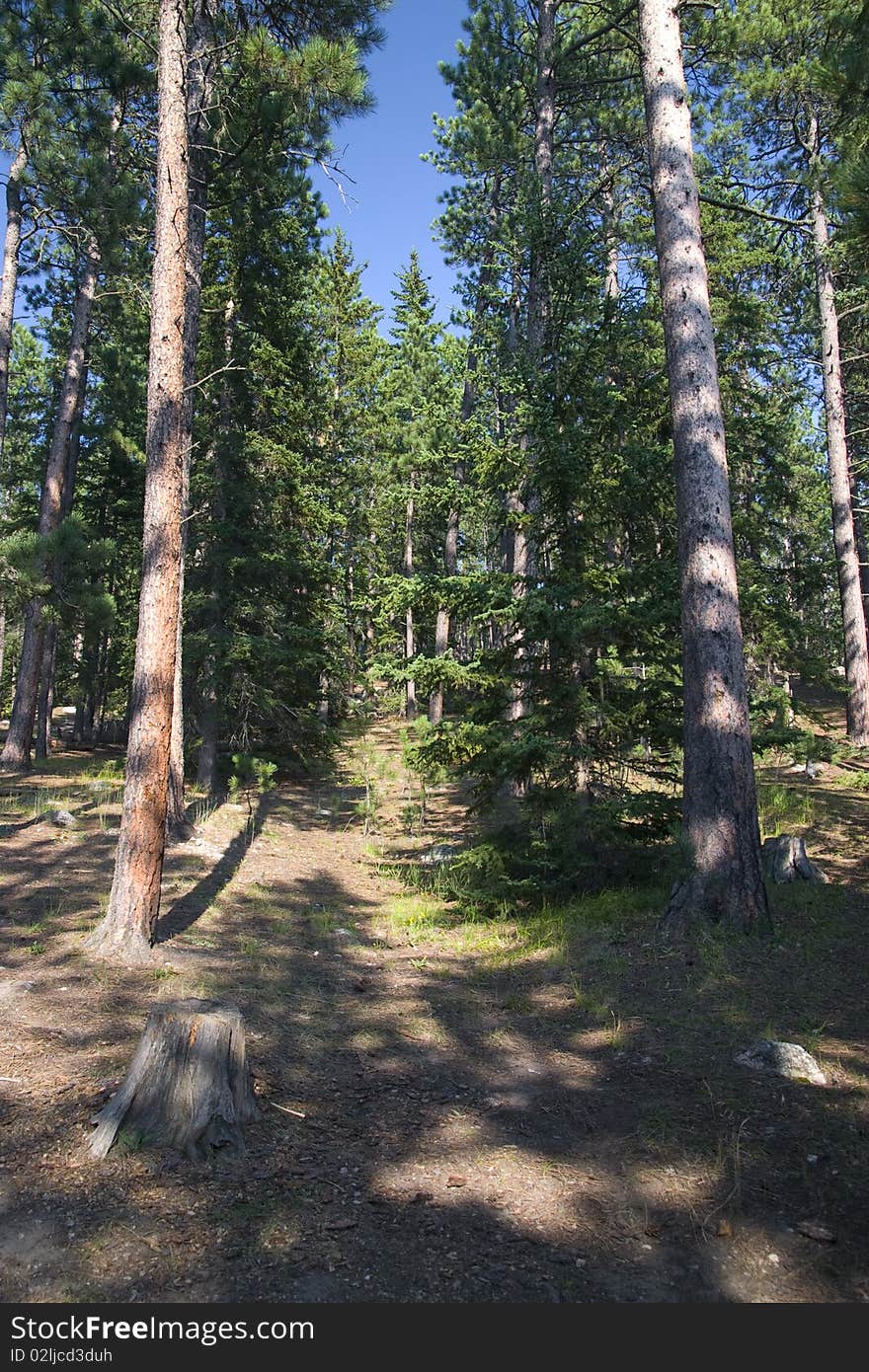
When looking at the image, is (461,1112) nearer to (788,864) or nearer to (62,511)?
(788,864)

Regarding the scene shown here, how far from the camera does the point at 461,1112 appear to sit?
4.41 m

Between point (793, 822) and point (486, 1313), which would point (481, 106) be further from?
point (486, 1313)

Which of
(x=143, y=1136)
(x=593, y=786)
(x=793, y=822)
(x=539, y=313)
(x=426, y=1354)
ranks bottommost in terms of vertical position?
(x=426, y=1354)

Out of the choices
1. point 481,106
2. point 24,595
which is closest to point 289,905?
point 24,595

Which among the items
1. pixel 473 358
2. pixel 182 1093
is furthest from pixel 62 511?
pixel 182 1093

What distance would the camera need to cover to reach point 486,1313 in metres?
2.79

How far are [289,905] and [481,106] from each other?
17301 mm

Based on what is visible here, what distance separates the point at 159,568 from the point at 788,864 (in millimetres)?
7028

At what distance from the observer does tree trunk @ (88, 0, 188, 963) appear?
6.59 metres

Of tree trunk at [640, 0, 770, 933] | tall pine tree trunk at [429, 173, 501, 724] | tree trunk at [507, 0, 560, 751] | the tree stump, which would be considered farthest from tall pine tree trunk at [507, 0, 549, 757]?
the tree stump

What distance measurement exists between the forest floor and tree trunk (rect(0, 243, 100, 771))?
10016mm

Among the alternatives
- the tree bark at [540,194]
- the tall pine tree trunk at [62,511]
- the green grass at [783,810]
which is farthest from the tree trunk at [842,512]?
the tall pine tree trunk at [62,511]

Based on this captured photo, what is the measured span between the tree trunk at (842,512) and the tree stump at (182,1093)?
15688 mm

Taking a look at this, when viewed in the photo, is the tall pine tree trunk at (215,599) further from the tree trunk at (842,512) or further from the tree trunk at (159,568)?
the tree trunk at (842,512)
